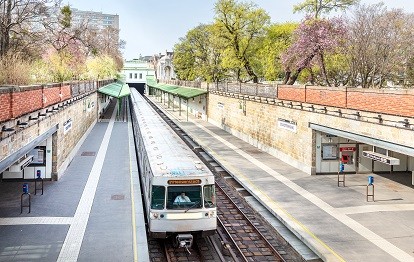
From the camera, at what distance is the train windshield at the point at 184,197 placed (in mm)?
12414

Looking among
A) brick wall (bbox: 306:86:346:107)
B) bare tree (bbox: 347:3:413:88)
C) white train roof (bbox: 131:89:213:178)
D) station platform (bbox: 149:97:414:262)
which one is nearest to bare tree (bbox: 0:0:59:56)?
white train roof (bbox: 131:89:213:178)

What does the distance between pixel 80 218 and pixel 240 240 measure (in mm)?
5701

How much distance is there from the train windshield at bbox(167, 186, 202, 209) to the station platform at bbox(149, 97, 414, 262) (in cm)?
396

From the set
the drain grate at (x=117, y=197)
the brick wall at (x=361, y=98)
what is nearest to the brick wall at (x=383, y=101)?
the brick wall at (x=361, y=98)

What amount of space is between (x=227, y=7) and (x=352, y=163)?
88.5ft

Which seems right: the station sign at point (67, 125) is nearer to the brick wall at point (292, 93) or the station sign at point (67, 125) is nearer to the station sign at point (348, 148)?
the brick wall at point (292, 93)

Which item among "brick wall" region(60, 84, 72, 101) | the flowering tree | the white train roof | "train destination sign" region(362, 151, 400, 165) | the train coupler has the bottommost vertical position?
the train coupler

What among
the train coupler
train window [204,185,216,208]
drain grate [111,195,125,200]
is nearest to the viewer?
the train coupler

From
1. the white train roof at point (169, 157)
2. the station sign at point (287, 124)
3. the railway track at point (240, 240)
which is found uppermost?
the station sign at point (287, 124)

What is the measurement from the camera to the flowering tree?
35656 millimetres

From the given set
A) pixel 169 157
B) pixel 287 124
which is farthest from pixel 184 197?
pixel 287 124

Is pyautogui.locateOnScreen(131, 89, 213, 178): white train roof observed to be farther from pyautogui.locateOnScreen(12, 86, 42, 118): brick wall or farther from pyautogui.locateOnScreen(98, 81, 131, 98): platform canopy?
pyautogui.locateOnScreen(98, 81, 131, 98): platform canopy

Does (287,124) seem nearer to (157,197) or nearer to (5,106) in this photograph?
(157,197)

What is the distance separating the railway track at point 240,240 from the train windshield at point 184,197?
1537 mm
